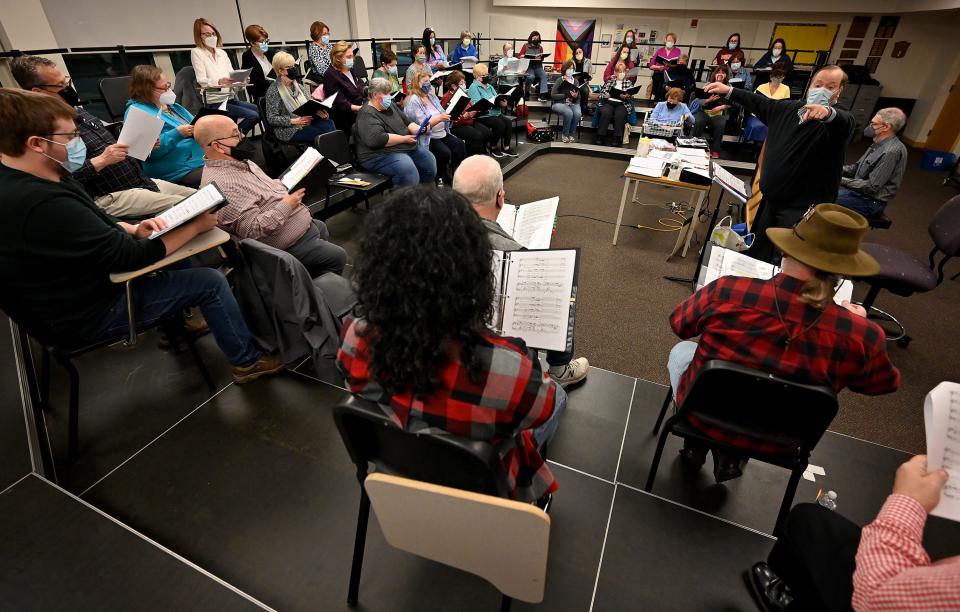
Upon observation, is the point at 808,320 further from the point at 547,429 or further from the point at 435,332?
the point at 435,332

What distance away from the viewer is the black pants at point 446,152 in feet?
Result: 16.0

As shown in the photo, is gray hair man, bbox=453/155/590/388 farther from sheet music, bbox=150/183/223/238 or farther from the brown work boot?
the brown work boot

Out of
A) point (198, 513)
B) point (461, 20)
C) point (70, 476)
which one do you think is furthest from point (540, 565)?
point (461, 20)

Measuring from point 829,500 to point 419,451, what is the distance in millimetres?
1696

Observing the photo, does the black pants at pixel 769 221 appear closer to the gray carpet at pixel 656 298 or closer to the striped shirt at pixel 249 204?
the gray carpet at pixel 656 298

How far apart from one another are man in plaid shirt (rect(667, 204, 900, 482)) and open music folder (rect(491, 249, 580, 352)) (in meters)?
0.44

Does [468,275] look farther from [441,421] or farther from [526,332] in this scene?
[526,332]

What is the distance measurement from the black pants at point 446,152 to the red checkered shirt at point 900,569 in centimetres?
460

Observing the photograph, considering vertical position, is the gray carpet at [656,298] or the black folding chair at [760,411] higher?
the black folding chair at [760,411]

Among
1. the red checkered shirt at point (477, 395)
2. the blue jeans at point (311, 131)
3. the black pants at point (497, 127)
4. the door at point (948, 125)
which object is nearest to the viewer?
the red checkered shirt at point (477, 395)

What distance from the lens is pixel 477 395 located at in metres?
0.94

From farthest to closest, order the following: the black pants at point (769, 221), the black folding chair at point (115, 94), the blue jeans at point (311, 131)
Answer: the blue jeans at point (311, 131) < the black folding chair at point (115, 94) < the black pants at point (769, 221)

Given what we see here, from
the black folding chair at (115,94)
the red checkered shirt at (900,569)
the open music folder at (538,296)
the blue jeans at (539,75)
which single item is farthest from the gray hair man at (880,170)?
the black folding chair at (115,94)

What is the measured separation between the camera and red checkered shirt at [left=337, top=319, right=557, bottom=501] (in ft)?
3.07
